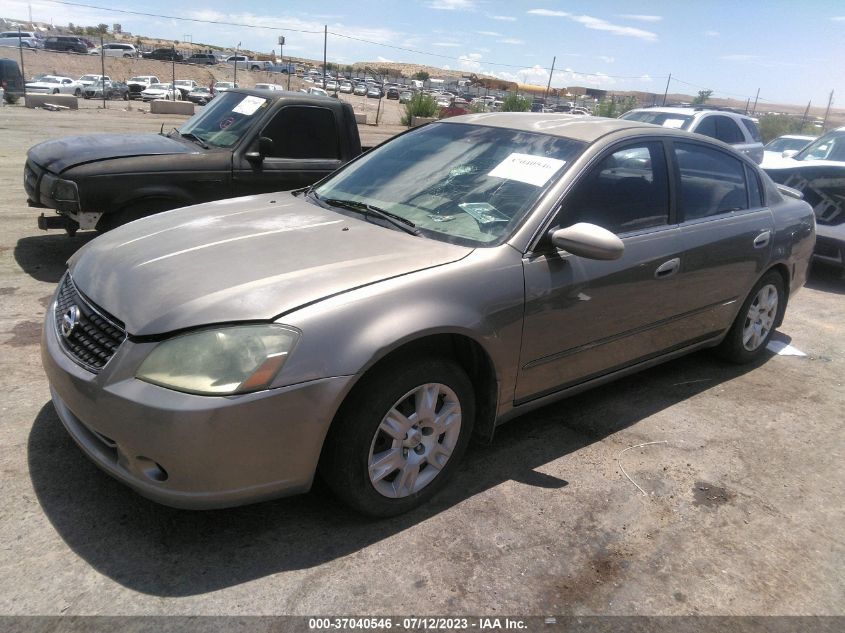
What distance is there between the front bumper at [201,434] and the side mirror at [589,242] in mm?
1246

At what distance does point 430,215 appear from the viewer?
3.26 m

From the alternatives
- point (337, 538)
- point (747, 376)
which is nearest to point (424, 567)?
point (337, 538)

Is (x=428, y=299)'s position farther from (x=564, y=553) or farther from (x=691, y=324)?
(x=691, y=324)

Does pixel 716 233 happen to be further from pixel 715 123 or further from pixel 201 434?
pixel 715 123

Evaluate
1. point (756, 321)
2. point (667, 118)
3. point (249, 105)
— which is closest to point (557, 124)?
point (756, 321)

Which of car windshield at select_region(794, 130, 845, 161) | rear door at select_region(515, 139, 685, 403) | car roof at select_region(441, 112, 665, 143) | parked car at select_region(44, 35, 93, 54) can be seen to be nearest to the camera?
rear door at select_region(515, 139, 685, 403)

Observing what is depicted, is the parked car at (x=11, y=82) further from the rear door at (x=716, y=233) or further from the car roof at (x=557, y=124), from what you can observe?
the rear door at (x=716, y=233)

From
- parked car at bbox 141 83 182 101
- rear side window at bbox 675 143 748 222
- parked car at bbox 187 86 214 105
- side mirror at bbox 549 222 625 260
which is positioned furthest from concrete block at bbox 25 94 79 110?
side mirror at bbox 549 222 625 260

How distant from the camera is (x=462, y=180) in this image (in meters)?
3.41

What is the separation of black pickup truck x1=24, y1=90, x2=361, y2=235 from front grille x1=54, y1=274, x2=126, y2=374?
2958 millimetres

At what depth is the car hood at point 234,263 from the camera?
7.89 ft

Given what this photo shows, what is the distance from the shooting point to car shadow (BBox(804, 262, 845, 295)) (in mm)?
7523

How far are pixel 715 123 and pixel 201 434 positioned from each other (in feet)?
37.4

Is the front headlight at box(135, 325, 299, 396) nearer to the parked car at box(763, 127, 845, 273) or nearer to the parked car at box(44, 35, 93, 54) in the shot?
the parked car at box(763, 127, 845, 273)
